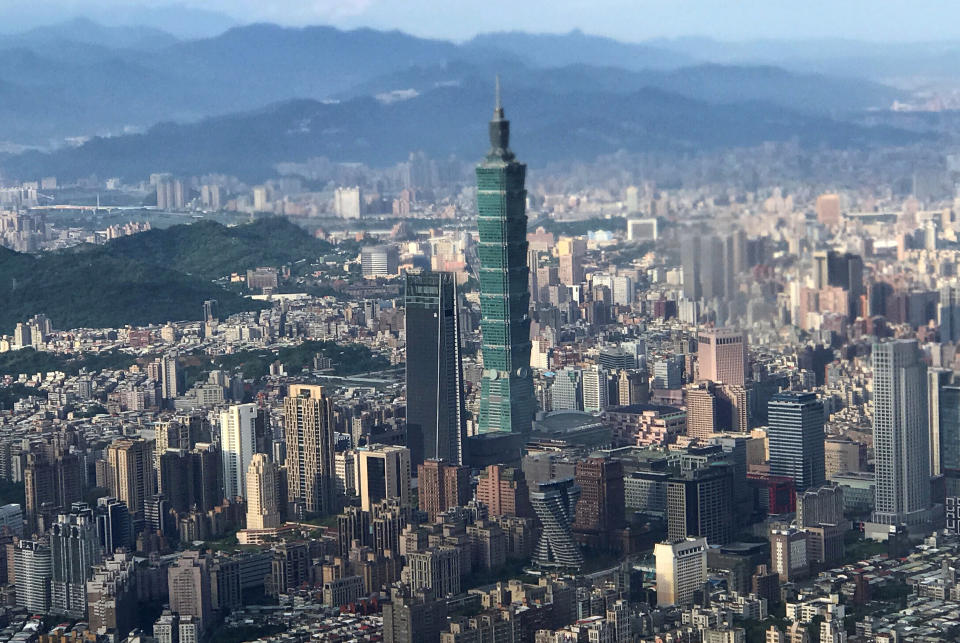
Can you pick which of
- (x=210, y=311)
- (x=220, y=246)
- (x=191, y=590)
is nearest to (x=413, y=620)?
(x=191, y=590)

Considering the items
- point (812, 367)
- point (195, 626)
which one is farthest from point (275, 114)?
point (195, 626)

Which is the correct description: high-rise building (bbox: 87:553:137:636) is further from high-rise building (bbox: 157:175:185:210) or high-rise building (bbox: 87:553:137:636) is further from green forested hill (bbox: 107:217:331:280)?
high-rise building (bbox: 157:175:185:210)

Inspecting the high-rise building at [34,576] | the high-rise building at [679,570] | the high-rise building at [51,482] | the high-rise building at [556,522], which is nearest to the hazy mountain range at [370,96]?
the high-rise building at [556,522]

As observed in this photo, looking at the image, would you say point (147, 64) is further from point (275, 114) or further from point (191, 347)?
point (191, 347)

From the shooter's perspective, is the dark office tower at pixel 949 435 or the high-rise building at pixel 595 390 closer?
the dark office tower at pixel 949 435

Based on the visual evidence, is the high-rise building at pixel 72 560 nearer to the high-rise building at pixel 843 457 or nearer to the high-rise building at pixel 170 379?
the high-rise building at pixel 843 457

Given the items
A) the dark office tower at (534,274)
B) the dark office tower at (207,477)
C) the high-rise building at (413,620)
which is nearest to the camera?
the high-rise building at (413,620)

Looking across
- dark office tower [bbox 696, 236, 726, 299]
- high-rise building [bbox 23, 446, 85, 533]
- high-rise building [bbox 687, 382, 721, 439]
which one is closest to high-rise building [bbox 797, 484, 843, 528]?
dark office tower [bbox 696, 236, 726, 299]
